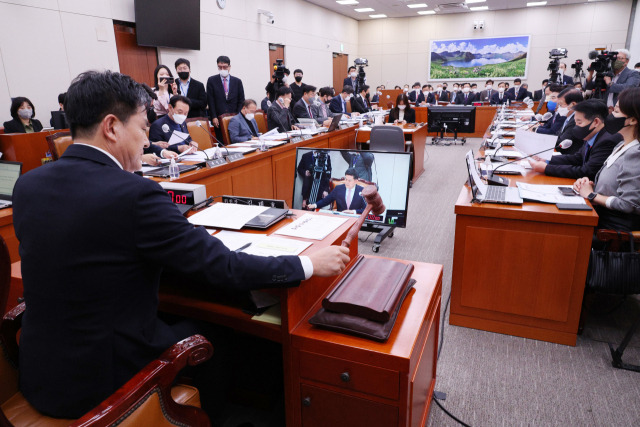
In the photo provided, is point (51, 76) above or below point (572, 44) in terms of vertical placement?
below

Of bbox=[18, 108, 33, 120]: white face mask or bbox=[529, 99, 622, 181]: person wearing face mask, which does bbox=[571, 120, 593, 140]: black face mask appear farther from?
bbox=[18, 108, 33, 120]: white face mask

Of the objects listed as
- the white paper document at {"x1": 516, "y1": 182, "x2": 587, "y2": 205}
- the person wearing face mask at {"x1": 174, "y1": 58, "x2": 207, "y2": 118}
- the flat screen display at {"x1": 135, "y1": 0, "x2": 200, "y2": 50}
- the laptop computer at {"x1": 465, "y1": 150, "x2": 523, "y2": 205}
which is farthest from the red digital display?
the flat screen display at {"x1": 135, "y1": 0, "x2": 200, "y2": 50}

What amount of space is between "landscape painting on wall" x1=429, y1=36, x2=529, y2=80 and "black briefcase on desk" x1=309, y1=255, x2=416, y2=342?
13388 millimetres

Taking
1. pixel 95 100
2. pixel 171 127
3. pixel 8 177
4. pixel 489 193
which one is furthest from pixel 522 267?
pixel 171 127

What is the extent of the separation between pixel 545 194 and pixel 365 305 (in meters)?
1.63

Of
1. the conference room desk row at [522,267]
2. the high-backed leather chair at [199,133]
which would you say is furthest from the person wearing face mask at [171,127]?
the conference room desk row at [522,267]

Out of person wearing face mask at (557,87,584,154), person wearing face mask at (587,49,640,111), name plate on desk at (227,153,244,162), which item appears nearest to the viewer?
name plate on desk at (227,153,244,162)

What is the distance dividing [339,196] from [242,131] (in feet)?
7.32

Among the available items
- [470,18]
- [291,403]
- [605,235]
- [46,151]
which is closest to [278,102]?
[46,151]

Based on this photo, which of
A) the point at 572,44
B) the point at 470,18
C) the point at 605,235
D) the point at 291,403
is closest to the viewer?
the point at 291,403

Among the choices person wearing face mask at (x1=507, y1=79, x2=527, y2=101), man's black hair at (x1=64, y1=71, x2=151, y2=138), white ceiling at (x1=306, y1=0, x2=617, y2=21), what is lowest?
man's black hair at (x1=64, y1=71, x2=151, y2=138)

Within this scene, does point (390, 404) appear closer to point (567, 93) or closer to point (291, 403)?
point (291, 403)

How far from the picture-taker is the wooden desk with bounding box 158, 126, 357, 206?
9.85 feet

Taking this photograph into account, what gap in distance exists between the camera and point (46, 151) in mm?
3402
